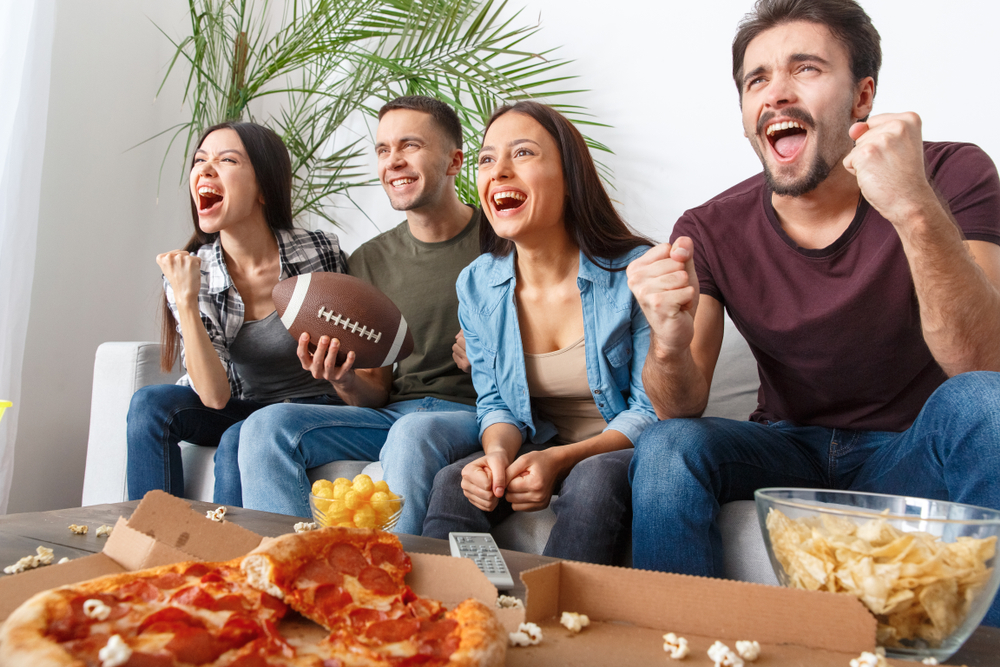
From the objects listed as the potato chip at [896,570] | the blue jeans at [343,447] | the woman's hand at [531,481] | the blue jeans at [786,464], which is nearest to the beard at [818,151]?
the blue jeans at [786,464]

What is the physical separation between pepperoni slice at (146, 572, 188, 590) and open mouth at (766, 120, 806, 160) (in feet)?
3.94

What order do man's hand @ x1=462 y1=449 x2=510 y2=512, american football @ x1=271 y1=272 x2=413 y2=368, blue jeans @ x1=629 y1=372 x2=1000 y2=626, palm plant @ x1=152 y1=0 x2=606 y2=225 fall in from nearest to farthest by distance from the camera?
blue jeans @ x1=629 y1=372 x2=1000 y2=626 < man's hand @ x1=462 y1=449 x2=510 y2=512 < american football @ x1=271 y1=272 x2=413 y2=368 < palm plant @ x1=152 y1=0 x2=606 y2=225

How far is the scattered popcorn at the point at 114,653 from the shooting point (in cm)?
39

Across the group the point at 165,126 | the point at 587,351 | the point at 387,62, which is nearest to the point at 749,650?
the point at 587,351

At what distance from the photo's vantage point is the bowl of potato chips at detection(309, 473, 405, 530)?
3.11 ft

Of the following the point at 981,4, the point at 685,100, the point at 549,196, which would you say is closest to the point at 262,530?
the point at 549,196

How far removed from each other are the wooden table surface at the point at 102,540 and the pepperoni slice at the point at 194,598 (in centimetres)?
32

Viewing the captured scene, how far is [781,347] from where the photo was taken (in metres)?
1.35

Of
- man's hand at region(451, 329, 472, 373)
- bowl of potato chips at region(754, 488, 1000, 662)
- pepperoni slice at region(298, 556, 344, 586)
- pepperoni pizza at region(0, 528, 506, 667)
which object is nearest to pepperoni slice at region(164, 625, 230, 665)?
pepperoni pizza at region(0, 528, 506, 667)

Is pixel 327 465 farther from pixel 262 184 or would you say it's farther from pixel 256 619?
pixel 256 619

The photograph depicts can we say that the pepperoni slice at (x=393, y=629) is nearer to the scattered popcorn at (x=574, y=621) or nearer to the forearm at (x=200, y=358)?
the scattered popcorn at (x=574, y=621)

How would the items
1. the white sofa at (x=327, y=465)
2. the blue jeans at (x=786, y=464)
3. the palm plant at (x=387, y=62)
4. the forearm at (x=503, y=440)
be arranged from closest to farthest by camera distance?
the blue jeans at (x=786, y=464) → the white sofa at (x=327, y=465) → the forearm at (x=503, y=440) → the palm plant at (x=387, y=62)

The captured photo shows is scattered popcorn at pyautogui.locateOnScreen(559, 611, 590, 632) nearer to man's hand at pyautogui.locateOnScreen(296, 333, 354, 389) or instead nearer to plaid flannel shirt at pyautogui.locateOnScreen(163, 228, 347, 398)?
man's hand at pyautogui.locateOnScreen(296, 333, 354, 389)

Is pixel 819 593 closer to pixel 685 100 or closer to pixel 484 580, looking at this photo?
pixel 484 580
